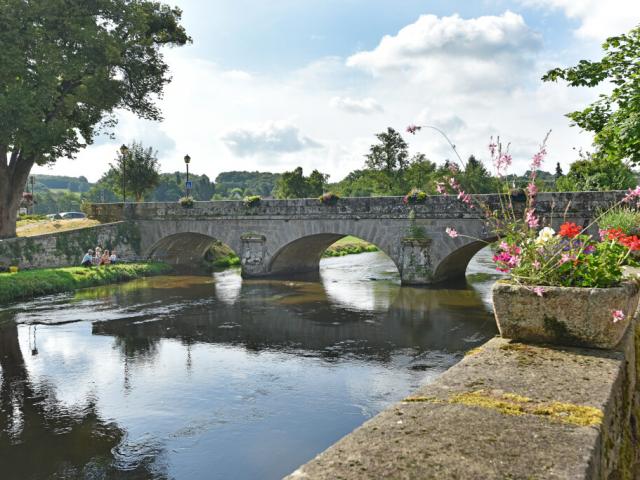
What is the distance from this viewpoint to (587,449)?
2.38 meters

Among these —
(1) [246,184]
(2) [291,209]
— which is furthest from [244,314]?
(1) [246,184]

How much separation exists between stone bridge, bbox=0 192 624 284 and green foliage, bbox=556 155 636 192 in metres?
11.2

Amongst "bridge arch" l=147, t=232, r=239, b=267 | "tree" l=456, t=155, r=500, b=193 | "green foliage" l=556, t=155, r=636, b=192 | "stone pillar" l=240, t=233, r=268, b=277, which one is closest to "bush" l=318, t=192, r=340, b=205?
"stone pillar" l=240, t=233, r=268, b=277

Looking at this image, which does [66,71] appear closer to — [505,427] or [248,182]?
[505,427]

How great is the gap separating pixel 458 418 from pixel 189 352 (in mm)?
12190

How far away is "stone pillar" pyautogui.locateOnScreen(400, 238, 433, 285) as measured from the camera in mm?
25344

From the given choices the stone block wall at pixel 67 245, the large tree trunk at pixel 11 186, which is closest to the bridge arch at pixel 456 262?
the stone block wall at pixel 67 245

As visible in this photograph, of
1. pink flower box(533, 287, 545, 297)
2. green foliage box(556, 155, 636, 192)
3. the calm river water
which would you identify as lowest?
the calm river water

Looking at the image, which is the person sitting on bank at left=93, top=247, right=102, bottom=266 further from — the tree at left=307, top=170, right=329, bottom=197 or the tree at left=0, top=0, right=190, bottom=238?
the tree at left=307, top=170, right=329, bottom=197

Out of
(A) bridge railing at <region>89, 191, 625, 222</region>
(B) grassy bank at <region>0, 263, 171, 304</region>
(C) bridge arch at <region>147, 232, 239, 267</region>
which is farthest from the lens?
(C) bridge arch at <region>147, 232, 239, 267</region>

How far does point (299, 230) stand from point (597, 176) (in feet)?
62.3

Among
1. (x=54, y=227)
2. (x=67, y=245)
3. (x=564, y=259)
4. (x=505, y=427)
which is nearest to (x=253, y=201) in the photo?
(x=67, y=245)

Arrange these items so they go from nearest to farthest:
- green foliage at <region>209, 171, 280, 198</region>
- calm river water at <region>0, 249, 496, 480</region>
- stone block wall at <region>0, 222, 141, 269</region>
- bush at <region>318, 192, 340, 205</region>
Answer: calm river water at <region>0, 249, 496, 480</region>, stone block wall at <region>0, 222, 141, 269</region>, bush at <region>318, 192, 340, 205</region>, green foliage at <region>209, 171, 280, 198</region>

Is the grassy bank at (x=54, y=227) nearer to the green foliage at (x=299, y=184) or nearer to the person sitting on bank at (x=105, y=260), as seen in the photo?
the person sitting on bank at (x=105, y=260)
